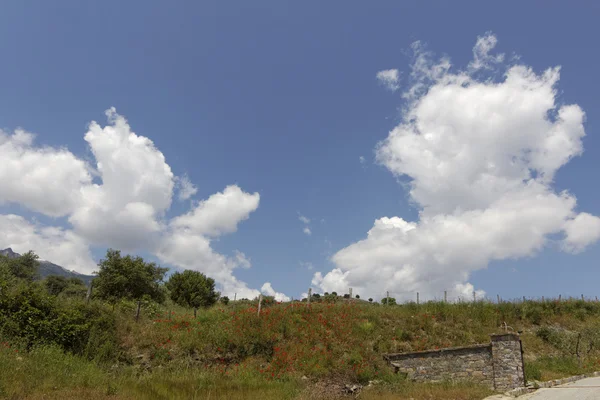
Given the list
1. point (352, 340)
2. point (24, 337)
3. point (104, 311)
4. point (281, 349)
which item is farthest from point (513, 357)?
point (24, 337)

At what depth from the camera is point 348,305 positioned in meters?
28.6

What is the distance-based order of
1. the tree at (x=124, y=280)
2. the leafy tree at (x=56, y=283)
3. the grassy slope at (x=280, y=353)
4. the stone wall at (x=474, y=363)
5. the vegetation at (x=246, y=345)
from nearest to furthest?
the grassy slope at (x=280, y=353)
the vegetation at (x=246, y=345)
the stone wall at (x=474, y=363)
the tree at (x=124, y=280)
the leafy tree at (x=56, y=283)

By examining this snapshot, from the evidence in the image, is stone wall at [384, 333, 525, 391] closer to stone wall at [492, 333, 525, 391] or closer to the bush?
stone wall at [492, 333, 525, 391]

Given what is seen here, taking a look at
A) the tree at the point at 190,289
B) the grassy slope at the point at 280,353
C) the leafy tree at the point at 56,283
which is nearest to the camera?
the grassy slope at the point at 280,353

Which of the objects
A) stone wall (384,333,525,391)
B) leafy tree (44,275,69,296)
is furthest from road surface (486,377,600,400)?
leafy tree (44,275,69,296)

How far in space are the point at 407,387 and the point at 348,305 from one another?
11.3m

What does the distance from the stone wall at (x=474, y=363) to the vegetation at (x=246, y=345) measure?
1409 mm

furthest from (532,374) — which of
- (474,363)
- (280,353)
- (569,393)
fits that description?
(280,353)

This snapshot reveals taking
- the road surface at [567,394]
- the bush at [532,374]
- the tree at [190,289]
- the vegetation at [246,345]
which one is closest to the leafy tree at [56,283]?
the tree at [190,289]

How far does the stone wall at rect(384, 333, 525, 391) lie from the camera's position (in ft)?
56.7

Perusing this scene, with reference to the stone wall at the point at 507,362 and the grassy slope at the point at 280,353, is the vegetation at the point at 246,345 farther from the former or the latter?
the stone wall at the point at 507,362

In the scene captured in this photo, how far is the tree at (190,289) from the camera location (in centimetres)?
4400

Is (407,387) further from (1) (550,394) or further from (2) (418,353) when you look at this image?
(1) (550,394)

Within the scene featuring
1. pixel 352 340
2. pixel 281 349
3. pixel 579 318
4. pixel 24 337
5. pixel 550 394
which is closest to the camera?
pixel 550 394
